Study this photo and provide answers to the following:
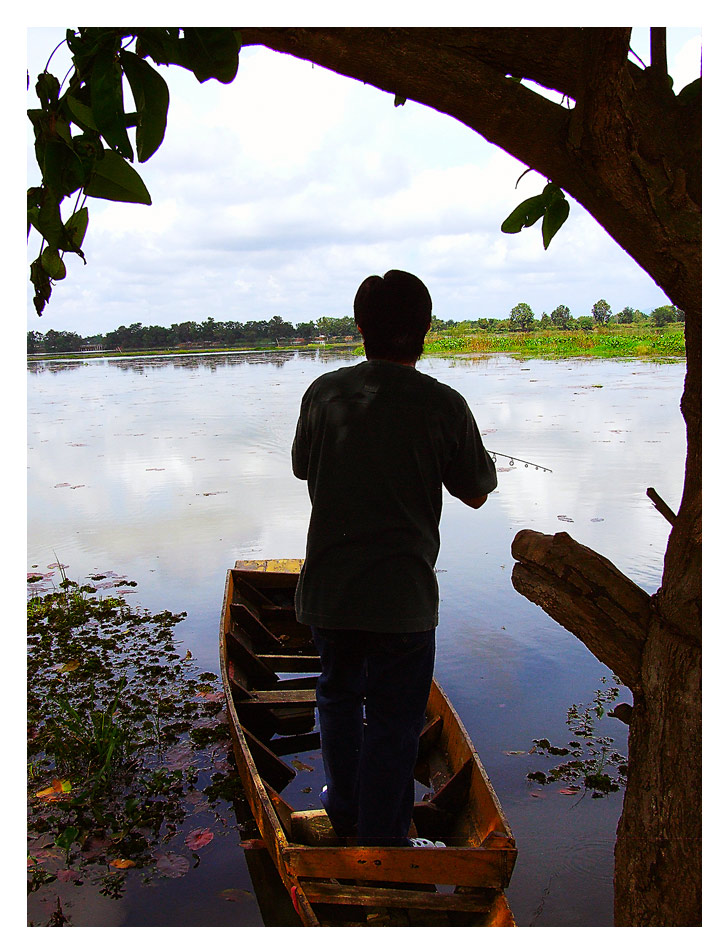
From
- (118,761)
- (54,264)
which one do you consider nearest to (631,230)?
(54,264)

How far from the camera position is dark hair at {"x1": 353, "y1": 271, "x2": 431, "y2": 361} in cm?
213

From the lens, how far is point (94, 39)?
4.20 feet

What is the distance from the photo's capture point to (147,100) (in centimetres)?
122

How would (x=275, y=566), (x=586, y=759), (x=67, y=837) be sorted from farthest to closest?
(x=275, y=566), (x=586, y=759), (x=67, y=837)

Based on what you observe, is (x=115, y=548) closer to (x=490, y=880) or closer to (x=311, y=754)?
(x=311, y=754)

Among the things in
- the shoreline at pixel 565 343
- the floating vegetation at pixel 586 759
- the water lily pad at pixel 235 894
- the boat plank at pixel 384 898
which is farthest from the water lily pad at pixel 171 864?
the shoreline at pixel 565 343

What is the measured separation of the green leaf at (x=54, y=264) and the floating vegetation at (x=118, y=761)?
8.22 feet

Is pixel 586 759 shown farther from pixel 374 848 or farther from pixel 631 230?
pixel 631 230

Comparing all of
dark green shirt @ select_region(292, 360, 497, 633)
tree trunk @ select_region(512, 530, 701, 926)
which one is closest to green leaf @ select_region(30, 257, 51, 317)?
dark green shirt @ select_region(292, 360, 497, 633)

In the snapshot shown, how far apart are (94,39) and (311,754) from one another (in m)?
3.48

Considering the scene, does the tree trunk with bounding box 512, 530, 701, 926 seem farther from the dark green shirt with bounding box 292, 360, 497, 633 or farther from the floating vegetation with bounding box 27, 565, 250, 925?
the floating vegetation with bounding box 27, 565, 250, 925

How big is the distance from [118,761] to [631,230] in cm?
324

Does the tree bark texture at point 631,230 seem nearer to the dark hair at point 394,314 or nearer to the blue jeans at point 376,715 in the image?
the dark hair at point 394,314

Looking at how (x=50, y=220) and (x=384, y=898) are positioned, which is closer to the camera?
(x=50, y=220)
